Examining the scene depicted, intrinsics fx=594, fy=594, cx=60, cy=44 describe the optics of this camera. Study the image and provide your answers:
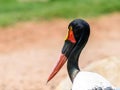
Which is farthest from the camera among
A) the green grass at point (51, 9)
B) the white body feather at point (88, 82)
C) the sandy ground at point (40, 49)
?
the green grass at point (51, 9)

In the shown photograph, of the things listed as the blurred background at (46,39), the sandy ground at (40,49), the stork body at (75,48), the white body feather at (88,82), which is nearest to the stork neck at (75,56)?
the stork body at (75,48)

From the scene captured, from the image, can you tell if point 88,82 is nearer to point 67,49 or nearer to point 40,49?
point 67,49

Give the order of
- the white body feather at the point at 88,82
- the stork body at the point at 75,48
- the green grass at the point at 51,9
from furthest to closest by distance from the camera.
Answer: the green grass at the point at 51,9
the stork body at the point at 75,48
the white body feather at the point at 88,82

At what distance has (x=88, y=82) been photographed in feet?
20.8

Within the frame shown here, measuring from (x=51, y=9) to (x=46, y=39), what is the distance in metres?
1.97

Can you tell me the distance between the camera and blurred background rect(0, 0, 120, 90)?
9.95 meters

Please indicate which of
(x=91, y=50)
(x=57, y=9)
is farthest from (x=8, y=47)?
(x=57, y=9)

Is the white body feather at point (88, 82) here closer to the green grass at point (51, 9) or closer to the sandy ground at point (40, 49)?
the sandy ground at point (40, 49)

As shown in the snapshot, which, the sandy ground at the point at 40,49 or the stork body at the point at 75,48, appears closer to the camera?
the stork body at the point at 75,48

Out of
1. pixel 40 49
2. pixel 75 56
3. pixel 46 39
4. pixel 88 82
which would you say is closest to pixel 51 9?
pixel 46 39

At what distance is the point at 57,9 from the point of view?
15117 millimetres

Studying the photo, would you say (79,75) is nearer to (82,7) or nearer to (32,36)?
(32,36)

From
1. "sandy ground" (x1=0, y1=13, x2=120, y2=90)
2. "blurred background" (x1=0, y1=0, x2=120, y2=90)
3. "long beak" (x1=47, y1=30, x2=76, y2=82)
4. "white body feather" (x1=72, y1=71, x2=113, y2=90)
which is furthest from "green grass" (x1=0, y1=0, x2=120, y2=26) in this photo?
"white body feather" (x1=72, y1=71, x2=113, y2=90)

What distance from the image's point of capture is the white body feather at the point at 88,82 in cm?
625
